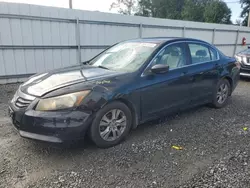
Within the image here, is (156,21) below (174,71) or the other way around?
the other way around

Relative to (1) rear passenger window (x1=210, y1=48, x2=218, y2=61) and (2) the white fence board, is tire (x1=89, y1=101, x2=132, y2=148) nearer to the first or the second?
(1) rear passenger window (x1=210, y1=48, x2=218, y2=61)

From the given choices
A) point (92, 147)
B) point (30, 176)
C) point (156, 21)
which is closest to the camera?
point (30, 176)

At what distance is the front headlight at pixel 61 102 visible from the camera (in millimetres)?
2586

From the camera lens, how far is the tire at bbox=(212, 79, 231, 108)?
15.1ft

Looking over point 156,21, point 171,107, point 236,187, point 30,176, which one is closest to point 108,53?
point 171,107

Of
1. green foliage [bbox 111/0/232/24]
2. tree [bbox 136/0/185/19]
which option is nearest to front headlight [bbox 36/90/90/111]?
green foliage [bbox 111/0/232/24]

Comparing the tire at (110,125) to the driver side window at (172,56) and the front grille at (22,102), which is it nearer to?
the front grille at (22,102)

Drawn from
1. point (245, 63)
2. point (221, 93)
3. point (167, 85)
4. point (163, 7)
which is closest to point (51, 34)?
point (167, 85)

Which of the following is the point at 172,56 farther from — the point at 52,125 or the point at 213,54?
the point at 52,125

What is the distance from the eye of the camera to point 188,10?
3103 cm

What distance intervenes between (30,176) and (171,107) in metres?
2.39

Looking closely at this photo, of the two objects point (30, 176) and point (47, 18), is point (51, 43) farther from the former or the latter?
point (30, 176)

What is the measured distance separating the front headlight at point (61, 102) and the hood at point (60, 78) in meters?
0.16

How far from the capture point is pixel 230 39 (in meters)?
13.6
